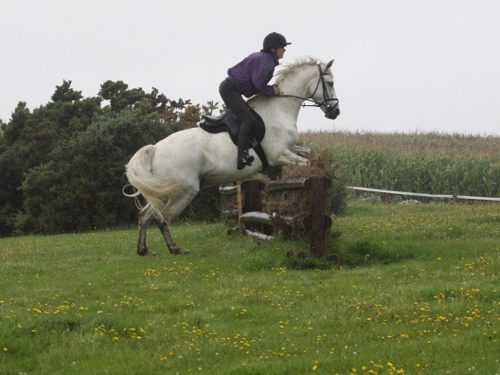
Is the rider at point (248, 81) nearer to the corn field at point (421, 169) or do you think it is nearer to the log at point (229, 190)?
the log at point (229, 190)

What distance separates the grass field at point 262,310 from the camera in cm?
781

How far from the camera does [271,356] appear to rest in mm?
7961

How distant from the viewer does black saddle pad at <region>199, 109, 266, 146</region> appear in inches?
579

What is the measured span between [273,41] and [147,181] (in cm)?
347

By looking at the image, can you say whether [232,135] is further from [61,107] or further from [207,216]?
[61,107]

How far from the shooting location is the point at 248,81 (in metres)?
14.8

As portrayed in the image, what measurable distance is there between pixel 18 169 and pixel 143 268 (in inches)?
856

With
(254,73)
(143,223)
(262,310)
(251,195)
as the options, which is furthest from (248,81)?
(262,310)

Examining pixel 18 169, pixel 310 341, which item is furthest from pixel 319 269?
pixel 18 169

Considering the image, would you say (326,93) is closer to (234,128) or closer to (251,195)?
(234,128)

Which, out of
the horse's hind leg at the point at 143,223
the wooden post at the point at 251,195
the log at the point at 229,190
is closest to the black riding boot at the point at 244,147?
the horse's hind leg at the point at 143,223

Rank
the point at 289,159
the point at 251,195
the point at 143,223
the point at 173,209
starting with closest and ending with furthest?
the point at 289,159 → the point at 173,209 → the point at 143,223 → the point at 251,195

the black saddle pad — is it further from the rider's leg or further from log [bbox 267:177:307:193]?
log [bbox 267:177:307:193]

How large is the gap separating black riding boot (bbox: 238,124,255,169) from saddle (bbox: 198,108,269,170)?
17 centimetres
